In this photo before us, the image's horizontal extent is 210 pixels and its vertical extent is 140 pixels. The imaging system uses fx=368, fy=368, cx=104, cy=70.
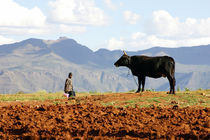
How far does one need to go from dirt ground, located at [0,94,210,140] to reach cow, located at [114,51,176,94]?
814 centimetres

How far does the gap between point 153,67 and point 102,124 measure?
1111cm

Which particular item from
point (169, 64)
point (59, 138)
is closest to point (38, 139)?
point (59, 138)

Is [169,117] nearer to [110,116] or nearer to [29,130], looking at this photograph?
[110,116]

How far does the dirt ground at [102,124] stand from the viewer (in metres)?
8.27

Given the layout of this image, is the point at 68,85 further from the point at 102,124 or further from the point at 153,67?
the point at 102,124

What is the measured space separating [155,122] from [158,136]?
1752mm

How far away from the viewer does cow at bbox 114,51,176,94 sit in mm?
19656

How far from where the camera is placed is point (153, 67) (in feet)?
65.9

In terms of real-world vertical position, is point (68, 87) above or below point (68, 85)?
below

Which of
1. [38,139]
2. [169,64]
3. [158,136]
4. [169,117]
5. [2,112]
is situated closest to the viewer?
[158,136]

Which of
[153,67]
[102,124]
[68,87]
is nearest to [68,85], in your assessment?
[68,87]

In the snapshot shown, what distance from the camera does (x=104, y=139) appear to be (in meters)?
7.94

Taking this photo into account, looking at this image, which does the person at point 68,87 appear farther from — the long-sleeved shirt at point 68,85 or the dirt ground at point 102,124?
the dirt ground at point 102,124

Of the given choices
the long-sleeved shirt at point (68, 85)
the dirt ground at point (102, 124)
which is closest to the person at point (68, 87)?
the long-sleeved shirt at point (68, 85)
